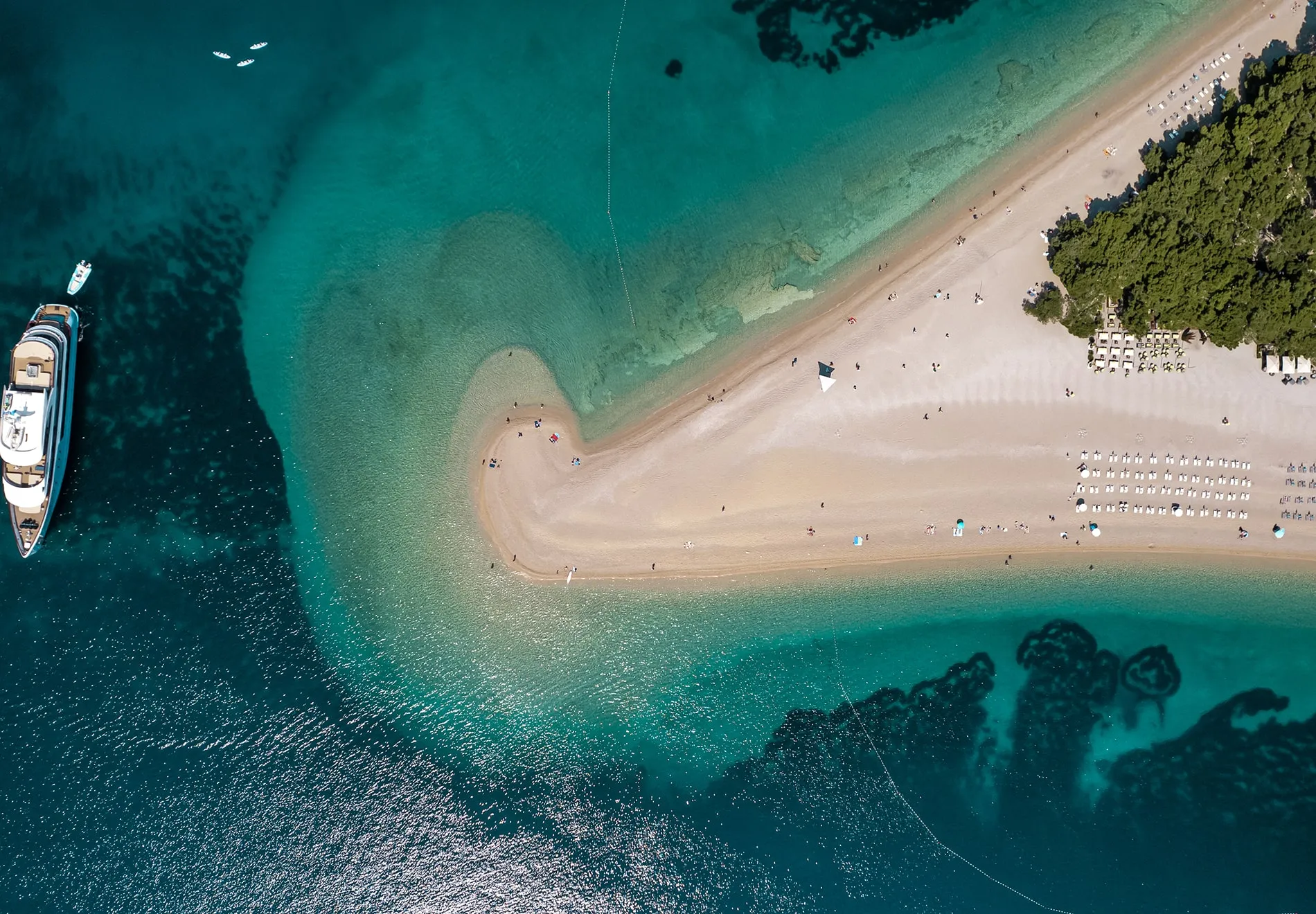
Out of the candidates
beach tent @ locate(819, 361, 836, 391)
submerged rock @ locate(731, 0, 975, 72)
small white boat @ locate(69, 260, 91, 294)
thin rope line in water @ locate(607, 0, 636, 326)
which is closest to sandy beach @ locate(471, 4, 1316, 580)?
beach tent @ locate(819, 361, 836, 391)

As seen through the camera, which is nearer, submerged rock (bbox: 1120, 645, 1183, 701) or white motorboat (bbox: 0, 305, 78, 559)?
white motorboat (bbox: 0, 305, 78, 559)

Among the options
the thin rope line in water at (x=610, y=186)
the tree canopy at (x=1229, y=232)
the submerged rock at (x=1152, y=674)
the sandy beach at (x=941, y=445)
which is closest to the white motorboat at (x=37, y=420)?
the sandy beach at (x=941, y=445)

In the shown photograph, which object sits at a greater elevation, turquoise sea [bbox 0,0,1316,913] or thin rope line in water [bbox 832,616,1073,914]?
turquoise sea [bbox 0,0,1316,913]

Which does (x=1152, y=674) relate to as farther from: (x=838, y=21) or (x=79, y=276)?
(x=79, y=276)

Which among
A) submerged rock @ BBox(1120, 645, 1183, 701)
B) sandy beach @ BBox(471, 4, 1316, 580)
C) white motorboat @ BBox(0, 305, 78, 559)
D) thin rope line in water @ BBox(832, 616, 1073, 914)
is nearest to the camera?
white motorboat @ BBox(0, 305, 78, 559)

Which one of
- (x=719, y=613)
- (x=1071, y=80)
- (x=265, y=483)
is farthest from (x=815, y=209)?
(x=265, y=483)

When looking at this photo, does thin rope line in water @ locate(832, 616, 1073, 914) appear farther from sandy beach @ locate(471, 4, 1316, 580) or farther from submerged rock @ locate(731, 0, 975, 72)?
submerged rock @ locate(731, 0, 975, 72)

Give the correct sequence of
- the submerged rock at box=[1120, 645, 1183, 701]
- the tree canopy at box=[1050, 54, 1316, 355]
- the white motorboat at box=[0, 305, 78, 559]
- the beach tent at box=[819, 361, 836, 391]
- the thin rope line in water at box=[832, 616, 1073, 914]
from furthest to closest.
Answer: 1. the thin rope line in water at box=[832, 616, 1073, 914]
2. the submerged rock at box=[1120, 645, 1183, 701]
3. the beach tent at box=[819, 361, 836, 391]
4. the white motorboat at box=[0, 305, 78, 559]
5. the tree canopy at box=[1050, 54, 1316, 355]

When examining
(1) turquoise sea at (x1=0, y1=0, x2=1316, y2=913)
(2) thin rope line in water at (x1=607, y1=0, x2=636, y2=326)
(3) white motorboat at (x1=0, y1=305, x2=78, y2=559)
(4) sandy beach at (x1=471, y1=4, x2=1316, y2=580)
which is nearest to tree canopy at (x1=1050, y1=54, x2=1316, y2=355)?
(4) sandy beach at (x1=471, y1=4, x2=1316, y2=580)

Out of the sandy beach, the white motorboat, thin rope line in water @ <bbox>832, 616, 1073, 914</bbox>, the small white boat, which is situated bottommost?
thin rope line in water @ <bbox>832, 616, 1073, 914</bbox>
